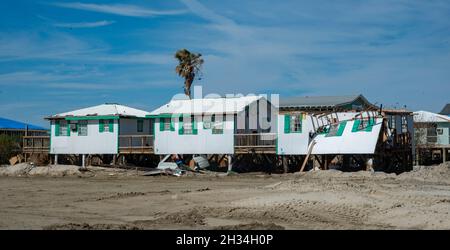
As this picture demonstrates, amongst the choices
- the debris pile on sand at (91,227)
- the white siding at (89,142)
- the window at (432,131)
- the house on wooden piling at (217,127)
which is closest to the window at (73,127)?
the white siding at (89,142)

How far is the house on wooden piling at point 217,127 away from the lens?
33781mm

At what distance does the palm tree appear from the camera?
54.7 metres

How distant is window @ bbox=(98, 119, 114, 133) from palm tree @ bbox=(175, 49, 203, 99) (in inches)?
689

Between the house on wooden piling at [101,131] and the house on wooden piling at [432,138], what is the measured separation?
758 inches

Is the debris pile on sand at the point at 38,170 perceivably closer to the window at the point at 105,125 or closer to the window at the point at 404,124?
the window at the point at 105,125

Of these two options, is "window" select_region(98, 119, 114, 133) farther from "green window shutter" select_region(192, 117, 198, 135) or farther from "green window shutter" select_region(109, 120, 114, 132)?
"green window shutter" select_region(192, 117, 198, 135)

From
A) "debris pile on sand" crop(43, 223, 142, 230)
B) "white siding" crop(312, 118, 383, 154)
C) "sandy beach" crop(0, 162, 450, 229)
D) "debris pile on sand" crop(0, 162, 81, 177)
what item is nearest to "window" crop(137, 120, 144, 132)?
"debris pile on sand" crop(0, 162, 81, 177)

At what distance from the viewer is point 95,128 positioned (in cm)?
3806

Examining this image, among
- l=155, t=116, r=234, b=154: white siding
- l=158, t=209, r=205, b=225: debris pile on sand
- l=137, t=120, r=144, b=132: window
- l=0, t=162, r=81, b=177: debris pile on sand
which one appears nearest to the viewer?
l=158, t=209, r=205, b=225: debris pile on sand

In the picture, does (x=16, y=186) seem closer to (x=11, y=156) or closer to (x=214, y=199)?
(x=214, y=199)

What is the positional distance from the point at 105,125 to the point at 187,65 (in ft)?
60.6
